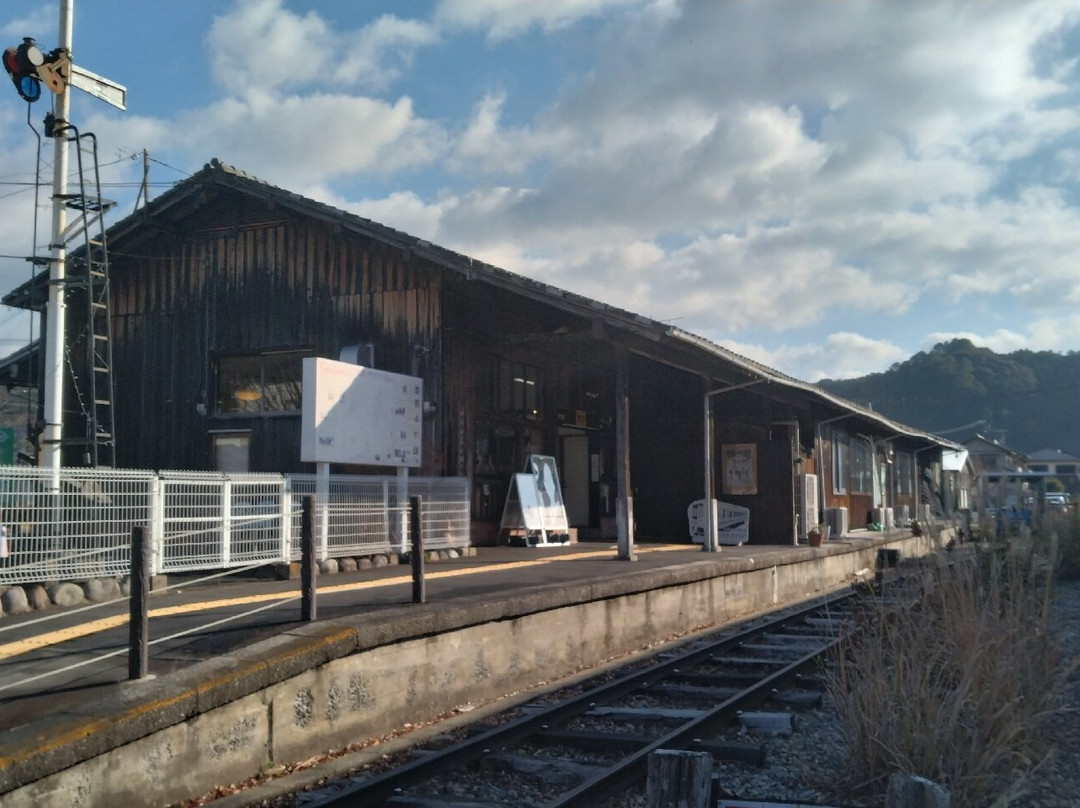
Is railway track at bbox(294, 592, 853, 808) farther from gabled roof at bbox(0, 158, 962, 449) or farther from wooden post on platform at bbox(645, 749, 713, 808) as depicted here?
gabled roof at bbox(0, 158, 962, 449)

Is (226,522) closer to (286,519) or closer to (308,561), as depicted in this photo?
(286,519)

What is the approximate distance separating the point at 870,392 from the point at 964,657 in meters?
82.1

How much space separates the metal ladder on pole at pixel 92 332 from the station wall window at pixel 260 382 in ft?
5.56

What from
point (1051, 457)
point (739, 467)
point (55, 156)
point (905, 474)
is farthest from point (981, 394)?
point (55, 156)

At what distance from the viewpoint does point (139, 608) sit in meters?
5.63

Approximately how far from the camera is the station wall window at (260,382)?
15.2 m

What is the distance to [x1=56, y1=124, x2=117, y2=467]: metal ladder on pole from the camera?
1378cm

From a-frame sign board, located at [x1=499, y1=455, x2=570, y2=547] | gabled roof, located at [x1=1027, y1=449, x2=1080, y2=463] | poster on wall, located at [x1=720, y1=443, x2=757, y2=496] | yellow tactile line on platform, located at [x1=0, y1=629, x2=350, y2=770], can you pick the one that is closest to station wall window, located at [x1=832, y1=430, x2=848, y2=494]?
poster on wall, located at [x1=720, y1=443, x2=757, y2=496]

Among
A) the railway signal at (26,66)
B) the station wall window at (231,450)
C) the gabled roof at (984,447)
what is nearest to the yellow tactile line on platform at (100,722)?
the station wall window at (231,450)

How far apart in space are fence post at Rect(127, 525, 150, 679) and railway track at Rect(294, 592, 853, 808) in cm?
119

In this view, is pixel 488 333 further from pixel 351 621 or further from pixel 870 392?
pixel 870 392

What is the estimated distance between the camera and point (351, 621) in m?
7.00

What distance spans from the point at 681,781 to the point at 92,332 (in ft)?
39.8

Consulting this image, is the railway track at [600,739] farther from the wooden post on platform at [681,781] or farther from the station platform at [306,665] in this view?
the wooden post on platform at [681,781]
